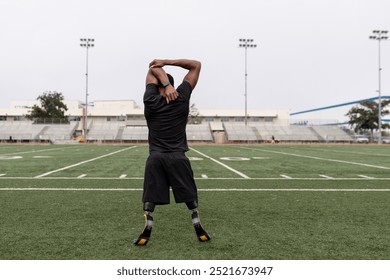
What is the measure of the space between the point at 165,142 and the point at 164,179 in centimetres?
37

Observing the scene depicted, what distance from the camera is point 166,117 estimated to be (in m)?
3.36

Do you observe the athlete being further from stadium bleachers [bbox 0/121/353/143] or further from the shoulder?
stadium bleachers [bbox 0/121/353/143]

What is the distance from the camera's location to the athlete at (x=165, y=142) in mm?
3324

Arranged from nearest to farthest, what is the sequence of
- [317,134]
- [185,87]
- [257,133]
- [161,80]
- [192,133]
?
[161,80], [185,87], [317,134], [192,133], [257,133]

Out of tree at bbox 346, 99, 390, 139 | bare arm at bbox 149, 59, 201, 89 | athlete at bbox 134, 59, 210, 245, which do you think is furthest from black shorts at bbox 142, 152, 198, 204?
tree at bbox 346, 99, 390, 139

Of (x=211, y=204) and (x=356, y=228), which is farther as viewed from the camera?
(x=211, y=204)

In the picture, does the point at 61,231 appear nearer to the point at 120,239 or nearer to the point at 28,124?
the point at 120,239

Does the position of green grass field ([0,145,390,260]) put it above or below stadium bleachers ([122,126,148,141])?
below

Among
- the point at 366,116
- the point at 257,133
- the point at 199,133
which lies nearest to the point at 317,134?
the point at 257,133

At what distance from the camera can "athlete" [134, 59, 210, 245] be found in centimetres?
332

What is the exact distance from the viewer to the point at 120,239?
353 cm

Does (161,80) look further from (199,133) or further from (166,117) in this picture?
(199,133)
